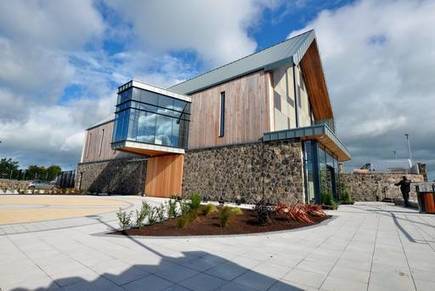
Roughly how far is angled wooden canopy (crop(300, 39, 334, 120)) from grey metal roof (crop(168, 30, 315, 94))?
7.10 feet

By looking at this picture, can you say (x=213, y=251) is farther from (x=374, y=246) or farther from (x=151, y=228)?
(x=374, y=246)

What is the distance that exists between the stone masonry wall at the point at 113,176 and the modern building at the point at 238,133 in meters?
0.21

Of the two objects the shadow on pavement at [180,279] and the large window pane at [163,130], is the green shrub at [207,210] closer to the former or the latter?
the shadow on pavement at [180,279]

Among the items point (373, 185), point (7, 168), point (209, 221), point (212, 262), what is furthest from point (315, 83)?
point (7, 168)

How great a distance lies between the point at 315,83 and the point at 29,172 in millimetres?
87268

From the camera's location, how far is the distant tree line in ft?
216

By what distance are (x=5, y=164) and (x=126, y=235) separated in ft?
272

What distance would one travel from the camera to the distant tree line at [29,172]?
6588cm

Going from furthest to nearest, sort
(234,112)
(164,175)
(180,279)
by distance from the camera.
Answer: (164,175), (234,112), (180,279)

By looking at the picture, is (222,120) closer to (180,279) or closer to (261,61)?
(261,61)

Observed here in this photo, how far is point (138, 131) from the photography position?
1753cm

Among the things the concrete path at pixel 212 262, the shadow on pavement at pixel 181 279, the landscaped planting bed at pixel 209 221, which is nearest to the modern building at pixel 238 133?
the landscaped planting bed at pixel 209 221

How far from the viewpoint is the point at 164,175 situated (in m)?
20.5

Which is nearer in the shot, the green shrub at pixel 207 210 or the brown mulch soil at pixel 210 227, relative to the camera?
the brown mulch soil at pixel 210 227
